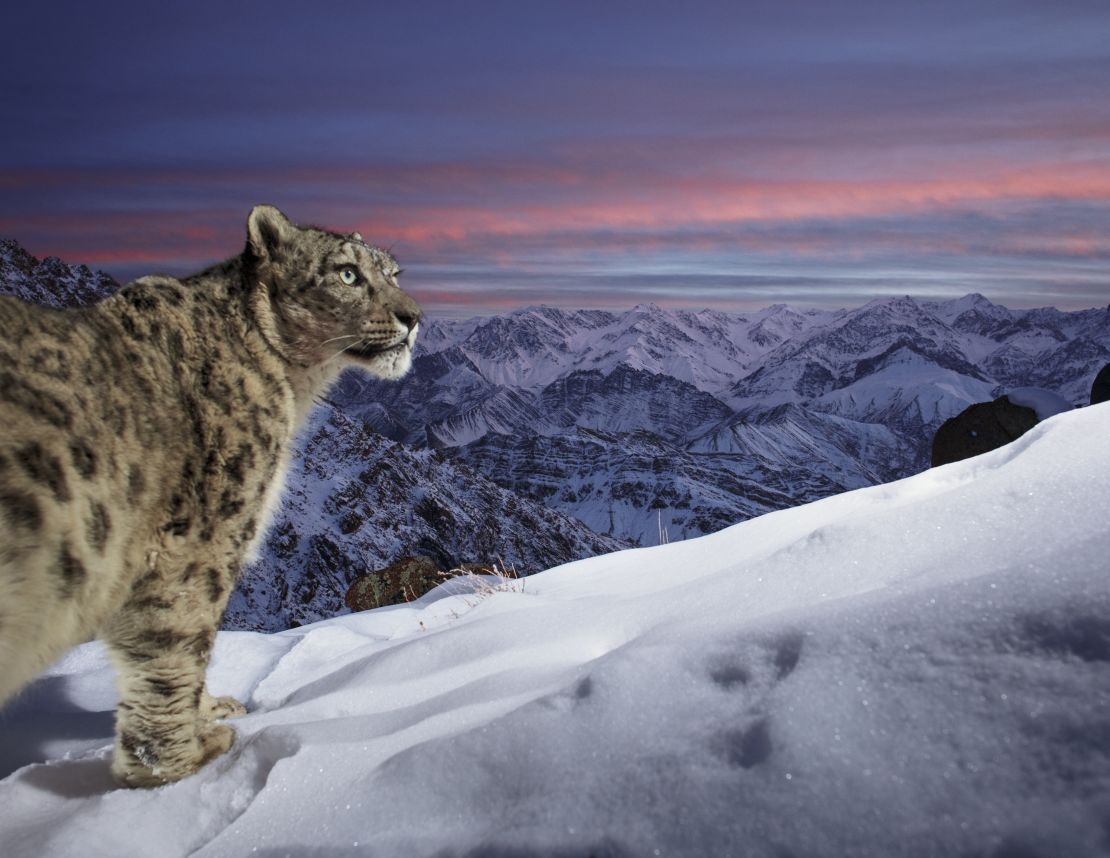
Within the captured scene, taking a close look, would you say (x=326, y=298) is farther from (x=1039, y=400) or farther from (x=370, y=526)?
(x=370, y=526)

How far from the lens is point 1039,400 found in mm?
24547

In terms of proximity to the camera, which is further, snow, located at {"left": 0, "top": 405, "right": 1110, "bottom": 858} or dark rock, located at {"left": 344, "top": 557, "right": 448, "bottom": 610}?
dark rock, located at {"left": 344, "top": 557, "right": 448, "bottom": 610}

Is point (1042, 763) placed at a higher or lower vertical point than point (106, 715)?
Result: higher

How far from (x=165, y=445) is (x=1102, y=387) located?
90.8 ft

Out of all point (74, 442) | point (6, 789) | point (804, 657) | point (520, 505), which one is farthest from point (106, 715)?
point (520, 505)

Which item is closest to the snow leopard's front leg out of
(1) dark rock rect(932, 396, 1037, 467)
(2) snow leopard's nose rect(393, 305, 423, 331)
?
(2) snow leopard's nose rect(393, 305, 423, 331)

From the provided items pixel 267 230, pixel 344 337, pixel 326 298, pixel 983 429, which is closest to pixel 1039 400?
pixel 983 429

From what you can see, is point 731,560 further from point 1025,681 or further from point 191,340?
point 191,340

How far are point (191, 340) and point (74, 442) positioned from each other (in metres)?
1.10

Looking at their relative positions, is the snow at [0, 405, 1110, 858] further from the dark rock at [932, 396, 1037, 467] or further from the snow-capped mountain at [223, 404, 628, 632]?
the snow-capped mountain at [223, 404, 628, 632]

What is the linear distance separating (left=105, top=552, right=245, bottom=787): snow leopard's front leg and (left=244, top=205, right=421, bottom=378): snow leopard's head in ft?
5.50

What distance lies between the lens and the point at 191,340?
4637 mm

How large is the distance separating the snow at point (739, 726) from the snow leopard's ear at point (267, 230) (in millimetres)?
2915

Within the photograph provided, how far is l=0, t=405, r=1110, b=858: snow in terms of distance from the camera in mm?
2322
